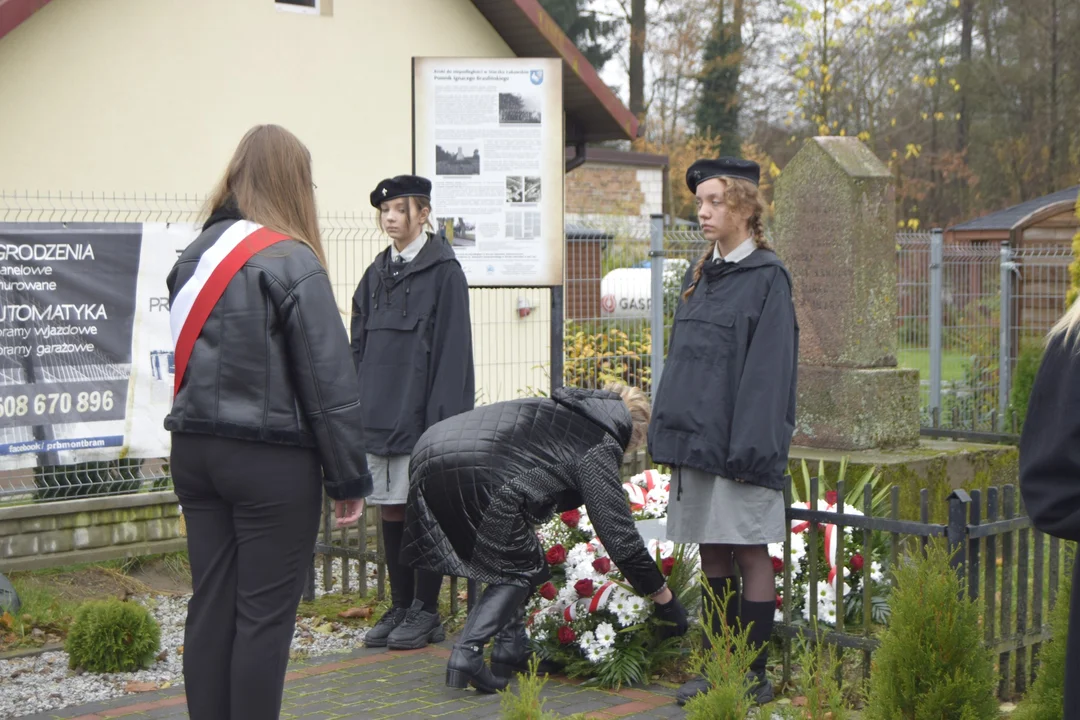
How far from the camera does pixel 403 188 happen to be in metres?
5.79

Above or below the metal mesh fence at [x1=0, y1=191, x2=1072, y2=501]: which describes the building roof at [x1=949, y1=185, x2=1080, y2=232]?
above

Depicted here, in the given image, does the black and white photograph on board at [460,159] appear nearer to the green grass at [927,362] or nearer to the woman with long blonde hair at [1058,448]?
the green grass at [927,362]

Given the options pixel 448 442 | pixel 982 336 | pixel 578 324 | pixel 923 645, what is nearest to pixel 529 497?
pixel 448 442

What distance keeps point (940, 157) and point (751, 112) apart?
190 inches

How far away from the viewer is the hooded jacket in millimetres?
5750

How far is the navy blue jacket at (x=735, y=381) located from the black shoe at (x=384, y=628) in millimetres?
1604

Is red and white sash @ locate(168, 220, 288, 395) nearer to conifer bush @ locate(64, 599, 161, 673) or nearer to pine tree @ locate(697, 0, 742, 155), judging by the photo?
conifer bush @ locate(64, 599, 161, 673)

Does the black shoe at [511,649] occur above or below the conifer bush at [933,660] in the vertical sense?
below

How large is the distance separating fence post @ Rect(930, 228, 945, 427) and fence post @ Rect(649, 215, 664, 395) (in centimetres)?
369

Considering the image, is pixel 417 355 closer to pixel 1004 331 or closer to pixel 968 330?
pixel 1004 331

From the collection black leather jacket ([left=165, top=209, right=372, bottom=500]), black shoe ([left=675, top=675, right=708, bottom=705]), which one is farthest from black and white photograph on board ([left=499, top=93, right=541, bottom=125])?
black leather jacket ([left=165, top=209, right=372, bottom=500])

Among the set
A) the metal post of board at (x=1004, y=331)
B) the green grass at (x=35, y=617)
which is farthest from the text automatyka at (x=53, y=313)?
the metal post of board at (x=1004, y=331)

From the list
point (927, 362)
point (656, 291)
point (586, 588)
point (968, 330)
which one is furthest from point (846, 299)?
point (968, 330)

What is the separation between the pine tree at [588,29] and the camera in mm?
32594
